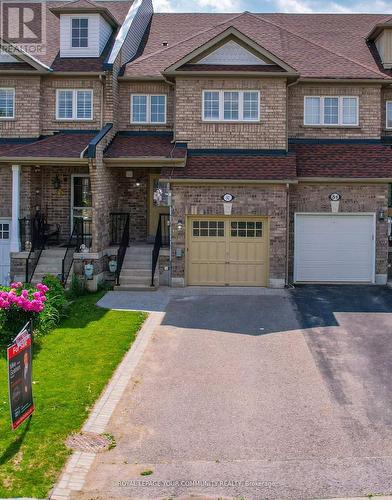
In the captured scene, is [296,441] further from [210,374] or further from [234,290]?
[234,290]

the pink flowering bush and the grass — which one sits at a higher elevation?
the pink flowering bush

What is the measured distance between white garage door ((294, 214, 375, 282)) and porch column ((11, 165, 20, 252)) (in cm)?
921

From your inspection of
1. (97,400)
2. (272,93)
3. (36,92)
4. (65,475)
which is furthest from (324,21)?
(65,475)

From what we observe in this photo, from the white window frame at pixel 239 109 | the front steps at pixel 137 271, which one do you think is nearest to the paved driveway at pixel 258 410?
the front steps at pixel 137 271

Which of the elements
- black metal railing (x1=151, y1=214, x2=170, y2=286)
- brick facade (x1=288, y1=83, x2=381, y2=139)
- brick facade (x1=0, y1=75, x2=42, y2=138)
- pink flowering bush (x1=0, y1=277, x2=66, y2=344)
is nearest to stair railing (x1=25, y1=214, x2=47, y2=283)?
brick facade (x1=0, y1=75, x2=42, y2=138)

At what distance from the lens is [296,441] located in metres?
8.61

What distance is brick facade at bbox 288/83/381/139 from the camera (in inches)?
845

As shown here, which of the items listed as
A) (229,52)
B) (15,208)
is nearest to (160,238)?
(15,208)

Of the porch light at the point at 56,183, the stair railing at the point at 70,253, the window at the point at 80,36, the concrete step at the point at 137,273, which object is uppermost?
the window at the point at 80,36

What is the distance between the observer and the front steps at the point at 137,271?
19.1 m

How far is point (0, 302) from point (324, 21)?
2094cm

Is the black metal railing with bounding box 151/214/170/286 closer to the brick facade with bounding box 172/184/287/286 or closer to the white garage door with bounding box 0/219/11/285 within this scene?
the brick facade with bounding box 172/184/287/286

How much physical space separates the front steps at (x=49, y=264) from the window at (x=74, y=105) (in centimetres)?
506

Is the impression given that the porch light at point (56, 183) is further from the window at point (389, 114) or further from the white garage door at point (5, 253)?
the window at point (389, 114)
